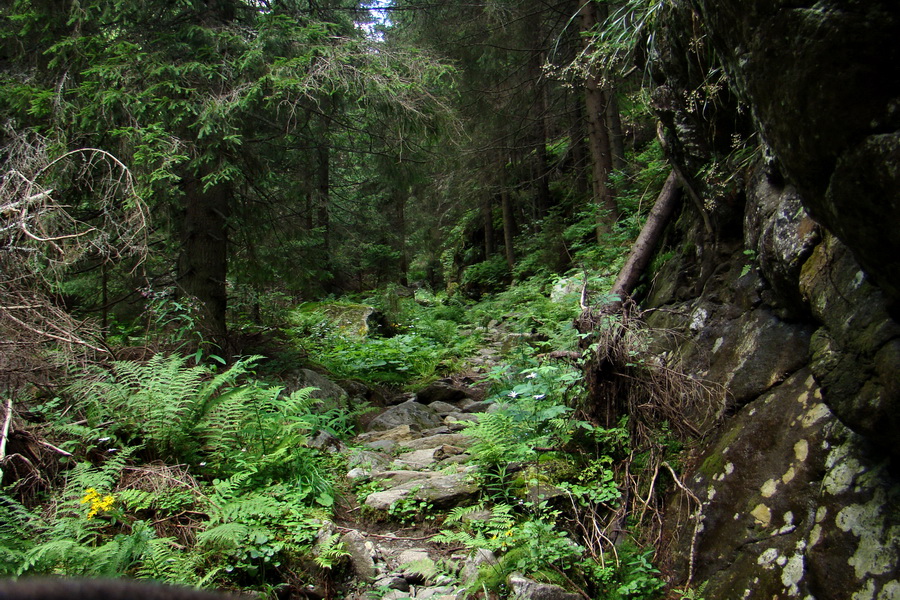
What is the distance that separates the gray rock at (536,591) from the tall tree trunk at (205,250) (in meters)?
5.64

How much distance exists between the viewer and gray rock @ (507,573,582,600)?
2686mm

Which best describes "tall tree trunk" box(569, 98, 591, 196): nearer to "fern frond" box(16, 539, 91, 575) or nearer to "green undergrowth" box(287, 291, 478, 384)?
"green undergrowth" box(287, 291, 478, 384)

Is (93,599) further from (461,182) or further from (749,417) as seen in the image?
(461,182)

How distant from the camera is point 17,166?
4797 millimetres

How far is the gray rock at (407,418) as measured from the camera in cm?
678

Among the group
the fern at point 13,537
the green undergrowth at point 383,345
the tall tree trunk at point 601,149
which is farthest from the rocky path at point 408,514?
the tall tree trunk at point 601,149

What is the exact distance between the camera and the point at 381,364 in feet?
29.6

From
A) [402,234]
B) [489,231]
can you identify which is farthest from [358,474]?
[402,234]

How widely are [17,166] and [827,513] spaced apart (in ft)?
21.9

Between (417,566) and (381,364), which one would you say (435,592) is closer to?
(417,566)

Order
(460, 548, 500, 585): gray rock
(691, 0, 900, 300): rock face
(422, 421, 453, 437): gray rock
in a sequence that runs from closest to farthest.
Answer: (691, 0, 900, 300): rock face, (460, 548, 500, 585): gray rock, (422, 421, 453, 437): gray rock

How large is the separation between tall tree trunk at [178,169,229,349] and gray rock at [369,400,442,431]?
2.42 meters

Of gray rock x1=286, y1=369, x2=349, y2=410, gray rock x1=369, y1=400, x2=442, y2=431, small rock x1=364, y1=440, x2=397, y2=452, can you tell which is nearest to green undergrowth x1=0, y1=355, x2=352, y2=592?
small rock x1=364, y1=440, x2=397, y2=452

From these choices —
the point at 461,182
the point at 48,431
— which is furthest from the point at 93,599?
the point at 461,182
